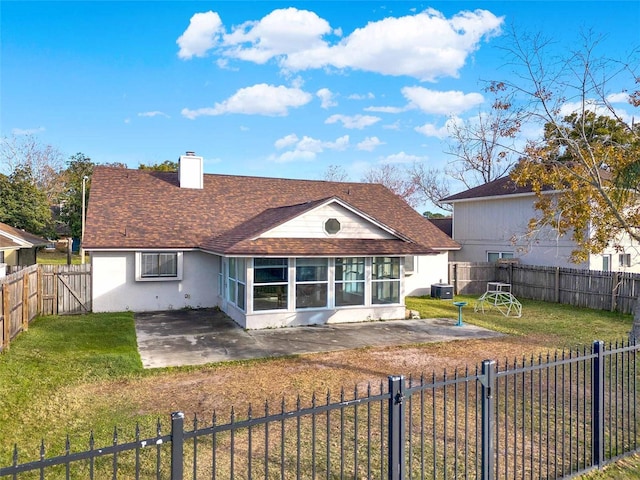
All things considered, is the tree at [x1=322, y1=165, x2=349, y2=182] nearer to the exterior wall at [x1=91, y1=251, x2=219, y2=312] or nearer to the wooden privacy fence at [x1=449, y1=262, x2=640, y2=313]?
the wooden privacy fence at [x1=449, y1=262, x2=640, y2=313]

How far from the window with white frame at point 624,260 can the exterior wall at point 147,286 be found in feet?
60.5

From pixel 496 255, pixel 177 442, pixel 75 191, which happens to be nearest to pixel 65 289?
pixel 177 442

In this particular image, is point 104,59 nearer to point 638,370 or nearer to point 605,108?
point 605,108

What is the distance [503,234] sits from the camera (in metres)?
23.2

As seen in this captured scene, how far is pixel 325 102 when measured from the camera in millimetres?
28203

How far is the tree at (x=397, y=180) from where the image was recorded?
50.2 metres

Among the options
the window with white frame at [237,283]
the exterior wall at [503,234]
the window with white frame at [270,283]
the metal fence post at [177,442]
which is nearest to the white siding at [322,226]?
the window with white frame at [270,283]

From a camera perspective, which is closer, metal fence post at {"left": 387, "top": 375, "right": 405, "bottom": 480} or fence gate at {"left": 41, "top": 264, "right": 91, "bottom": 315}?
metal fence post at {"left": 387, "top": 375, "right": 405, "bottom": 480}

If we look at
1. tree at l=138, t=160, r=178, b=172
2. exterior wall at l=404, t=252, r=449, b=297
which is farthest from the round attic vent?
tree at l=138, t=160, r=178, b=172

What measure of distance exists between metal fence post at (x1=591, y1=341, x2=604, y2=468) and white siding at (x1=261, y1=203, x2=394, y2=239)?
10288mm

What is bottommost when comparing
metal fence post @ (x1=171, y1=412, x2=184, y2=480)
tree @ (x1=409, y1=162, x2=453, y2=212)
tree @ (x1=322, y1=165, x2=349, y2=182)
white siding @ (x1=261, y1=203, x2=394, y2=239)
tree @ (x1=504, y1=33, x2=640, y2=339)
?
metal fence post @ (x1=171, y1=412, x2=184, y2=480)

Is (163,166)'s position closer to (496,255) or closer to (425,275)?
(425,275)

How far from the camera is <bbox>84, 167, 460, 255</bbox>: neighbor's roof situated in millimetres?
14547

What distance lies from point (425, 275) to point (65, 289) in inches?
626
